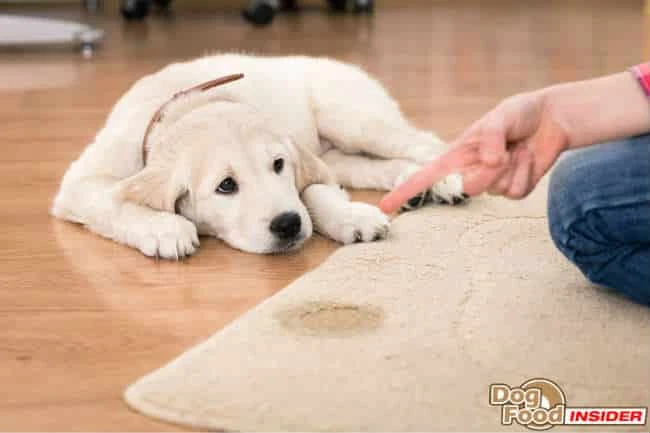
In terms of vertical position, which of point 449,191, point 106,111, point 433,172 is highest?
point 433,172

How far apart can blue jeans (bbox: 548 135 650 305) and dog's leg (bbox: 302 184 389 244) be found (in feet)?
1.34

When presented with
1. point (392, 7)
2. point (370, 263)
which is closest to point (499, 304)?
point (370, 263)

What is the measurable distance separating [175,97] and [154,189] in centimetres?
22

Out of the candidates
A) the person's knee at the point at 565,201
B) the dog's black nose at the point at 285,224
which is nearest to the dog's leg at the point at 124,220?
the dog's black nose at the point at 285,224

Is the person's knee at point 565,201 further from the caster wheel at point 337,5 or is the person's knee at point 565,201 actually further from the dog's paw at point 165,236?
the caster wheel at point 337,5

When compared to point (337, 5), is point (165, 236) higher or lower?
higher

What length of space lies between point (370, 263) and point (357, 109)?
2.02 feet

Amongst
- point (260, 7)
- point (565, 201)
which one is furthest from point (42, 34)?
point (565, 201)

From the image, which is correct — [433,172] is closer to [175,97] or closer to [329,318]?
[329,318]

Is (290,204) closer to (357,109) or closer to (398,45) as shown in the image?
(357,109)

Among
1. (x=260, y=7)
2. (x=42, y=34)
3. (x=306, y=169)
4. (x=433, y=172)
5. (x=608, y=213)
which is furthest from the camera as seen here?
(x=260, y=7)

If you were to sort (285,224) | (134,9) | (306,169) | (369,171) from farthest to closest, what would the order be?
1. (134,9)
2. (369,171)
3. (306,169)
4. (285,224)

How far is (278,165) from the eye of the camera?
1976 mm

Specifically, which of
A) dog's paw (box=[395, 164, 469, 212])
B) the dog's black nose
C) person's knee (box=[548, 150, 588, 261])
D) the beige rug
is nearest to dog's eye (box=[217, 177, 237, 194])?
the dog's black nose
